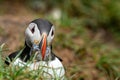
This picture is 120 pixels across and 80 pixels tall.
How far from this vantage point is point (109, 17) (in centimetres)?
746

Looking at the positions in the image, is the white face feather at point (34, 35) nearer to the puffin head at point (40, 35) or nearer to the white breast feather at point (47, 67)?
the puffin head at point (40, 35)

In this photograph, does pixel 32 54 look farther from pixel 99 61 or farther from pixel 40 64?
pixel 99 61

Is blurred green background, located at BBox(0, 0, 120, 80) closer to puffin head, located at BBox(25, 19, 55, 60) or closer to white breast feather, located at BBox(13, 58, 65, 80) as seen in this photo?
white breast feather, located at BBox(13, 58, 65, 80)

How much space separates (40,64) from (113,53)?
7.97 feet

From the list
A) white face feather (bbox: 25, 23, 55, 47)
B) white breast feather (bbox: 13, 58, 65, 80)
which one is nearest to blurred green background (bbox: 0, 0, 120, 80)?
white breast feather (bbox: 13, 58, 65, 80)

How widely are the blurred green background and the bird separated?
0.52ft

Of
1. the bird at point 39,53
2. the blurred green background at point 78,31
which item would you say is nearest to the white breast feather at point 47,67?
the bird at point 39,53

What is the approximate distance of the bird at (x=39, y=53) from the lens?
142 inches

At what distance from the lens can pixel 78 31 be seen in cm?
636

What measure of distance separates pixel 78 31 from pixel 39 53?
8.84 ft

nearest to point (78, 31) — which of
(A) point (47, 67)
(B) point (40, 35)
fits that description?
(A) point (47, 67)

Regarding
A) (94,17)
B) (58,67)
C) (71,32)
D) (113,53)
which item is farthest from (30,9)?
(58,67)

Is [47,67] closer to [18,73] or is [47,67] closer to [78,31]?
[18,73]

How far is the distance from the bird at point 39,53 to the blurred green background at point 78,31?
0.16m
